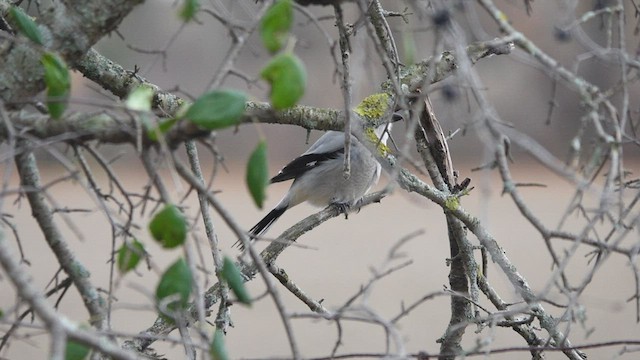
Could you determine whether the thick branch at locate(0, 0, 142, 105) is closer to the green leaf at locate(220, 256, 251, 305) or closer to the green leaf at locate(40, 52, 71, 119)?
the green leaf at locate(40, 52, 71, 119)

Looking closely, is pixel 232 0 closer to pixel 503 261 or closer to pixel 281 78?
pixel 281 78

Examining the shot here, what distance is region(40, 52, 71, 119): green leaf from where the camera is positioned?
4.42ft

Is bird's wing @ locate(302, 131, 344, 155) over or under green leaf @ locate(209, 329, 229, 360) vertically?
over

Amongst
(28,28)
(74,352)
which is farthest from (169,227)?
(28,28)

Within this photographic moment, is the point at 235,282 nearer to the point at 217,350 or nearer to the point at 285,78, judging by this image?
the point at 217,350

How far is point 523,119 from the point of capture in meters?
10.7

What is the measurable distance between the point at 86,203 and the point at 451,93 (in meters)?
8.09

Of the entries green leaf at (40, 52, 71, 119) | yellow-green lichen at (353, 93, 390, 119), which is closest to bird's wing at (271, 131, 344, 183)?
yellow-green lichen at (353, 93, 390, 119)

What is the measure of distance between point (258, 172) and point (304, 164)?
3473 mm

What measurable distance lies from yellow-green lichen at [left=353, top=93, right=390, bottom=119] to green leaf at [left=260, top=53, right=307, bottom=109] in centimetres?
139

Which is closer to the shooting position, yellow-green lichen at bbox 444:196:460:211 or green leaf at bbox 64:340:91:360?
green leaf at bbox 64:340:91:360

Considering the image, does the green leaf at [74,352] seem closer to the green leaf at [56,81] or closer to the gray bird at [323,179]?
the green leaf at [56,81]

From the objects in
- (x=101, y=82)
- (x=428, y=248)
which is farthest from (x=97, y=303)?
(x=428, y=248)

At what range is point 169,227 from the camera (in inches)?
50.4
